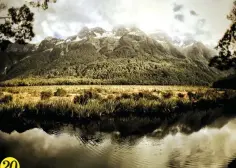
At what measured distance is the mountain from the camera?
22.8 feet

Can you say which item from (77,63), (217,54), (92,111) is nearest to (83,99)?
(92,111)

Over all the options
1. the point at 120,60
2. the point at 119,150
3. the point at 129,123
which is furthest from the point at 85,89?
the point at 119,150

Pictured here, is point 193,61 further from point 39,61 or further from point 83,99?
point 39,61

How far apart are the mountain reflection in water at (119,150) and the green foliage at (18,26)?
1.94 metres

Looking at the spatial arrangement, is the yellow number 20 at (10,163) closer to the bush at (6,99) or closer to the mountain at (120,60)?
the mountain at (120,60)

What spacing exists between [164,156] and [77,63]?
134 inches

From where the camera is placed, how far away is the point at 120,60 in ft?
24.5

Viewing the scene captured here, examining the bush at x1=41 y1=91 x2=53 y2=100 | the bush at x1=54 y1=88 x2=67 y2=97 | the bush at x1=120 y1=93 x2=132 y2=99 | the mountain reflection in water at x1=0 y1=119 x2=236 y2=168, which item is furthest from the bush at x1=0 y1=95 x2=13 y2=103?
the bush at x1=120 y1=93 x2=132 y2=99

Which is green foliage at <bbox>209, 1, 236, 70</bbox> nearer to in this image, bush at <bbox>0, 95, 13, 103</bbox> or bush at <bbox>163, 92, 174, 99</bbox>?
bush at <bbox>163, 92, 174, 99</bbox>

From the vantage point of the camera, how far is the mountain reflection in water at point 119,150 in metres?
4.59

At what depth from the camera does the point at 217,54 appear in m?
6.96

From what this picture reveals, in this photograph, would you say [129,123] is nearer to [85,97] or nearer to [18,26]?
[85,97]

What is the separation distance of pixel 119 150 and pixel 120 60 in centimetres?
283

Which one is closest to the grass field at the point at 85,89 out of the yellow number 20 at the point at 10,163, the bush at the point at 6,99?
the bush at the point at 6,99
